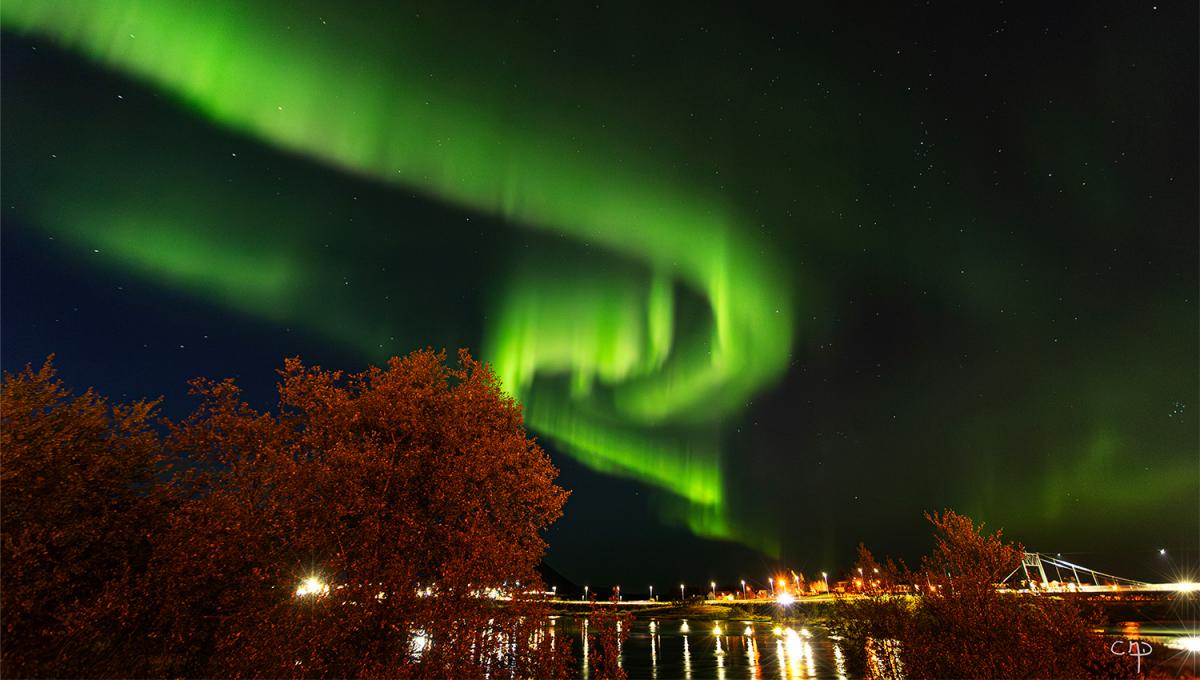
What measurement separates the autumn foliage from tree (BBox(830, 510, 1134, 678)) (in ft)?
49.0

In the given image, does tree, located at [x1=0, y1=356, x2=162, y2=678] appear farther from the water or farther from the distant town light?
the water

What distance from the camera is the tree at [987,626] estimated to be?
69.3ft

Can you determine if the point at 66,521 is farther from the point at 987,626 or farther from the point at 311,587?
the point at 987,626

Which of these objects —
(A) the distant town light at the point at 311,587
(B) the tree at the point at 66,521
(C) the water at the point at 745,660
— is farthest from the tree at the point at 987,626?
(B) the tree at the point at 66,521

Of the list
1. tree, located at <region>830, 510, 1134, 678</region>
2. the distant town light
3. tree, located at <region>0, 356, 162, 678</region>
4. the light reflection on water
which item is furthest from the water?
tree, located at <region>0, 356, 162, 678</region>

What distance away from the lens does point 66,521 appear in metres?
19.6

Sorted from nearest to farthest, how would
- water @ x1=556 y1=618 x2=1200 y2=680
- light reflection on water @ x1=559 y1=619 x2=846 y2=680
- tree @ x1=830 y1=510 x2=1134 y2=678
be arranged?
tree @ x1=830 y1=510 x2=1134 y2=678 → water @ x1=556 y1=618 x2=1200 y2=680 → light reflection on water @ x1=559 y1=619 x2=846 y2=680

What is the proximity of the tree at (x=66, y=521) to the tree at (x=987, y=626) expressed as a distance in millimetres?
28225

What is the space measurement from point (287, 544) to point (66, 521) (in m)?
7.20

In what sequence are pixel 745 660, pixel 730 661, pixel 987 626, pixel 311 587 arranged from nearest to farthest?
pixel 311 587
pixel 987 626
pixel 730 661
pixel 745 660

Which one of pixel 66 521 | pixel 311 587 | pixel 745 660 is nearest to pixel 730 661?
pixel 745 660

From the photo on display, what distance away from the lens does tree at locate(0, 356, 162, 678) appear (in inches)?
711

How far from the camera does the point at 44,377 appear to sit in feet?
70.3

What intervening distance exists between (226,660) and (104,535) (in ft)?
20.2
